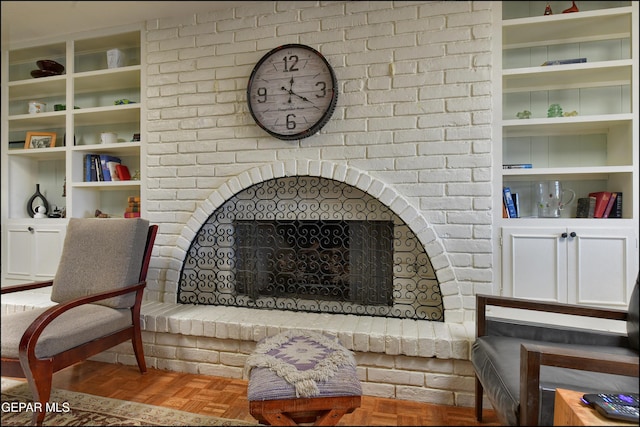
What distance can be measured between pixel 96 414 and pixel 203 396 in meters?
0.46

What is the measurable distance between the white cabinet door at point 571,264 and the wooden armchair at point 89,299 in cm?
206

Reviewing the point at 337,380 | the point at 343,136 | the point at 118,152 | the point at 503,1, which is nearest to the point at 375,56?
the point at 343,136

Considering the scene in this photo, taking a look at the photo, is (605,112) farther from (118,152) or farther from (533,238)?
(118,152)

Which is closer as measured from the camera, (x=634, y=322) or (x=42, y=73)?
(x=634, y=322)

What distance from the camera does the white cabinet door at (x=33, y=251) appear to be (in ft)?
8.34

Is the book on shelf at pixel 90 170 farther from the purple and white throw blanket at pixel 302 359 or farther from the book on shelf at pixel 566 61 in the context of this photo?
the book on shelf at pixel 566 61

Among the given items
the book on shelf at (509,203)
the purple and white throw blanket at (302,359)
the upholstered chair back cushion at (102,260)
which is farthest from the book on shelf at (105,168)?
the book on shelf at (509,203)

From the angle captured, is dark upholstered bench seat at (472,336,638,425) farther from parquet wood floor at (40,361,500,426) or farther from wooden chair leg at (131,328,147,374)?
wooden chair leg at (131,328,147,374)

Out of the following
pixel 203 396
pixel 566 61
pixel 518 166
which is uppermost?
pixel 566 61

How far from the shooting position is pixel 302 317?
1969mm

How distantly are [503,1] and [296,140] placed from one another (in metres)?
1.52

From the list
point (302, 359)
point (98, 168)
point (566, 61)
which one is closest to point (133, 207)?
point (98, 168)

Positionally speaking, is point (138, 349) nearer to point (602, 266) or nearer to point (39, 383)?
point (39, 383)

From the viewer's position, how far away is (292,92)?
208 centimetres
